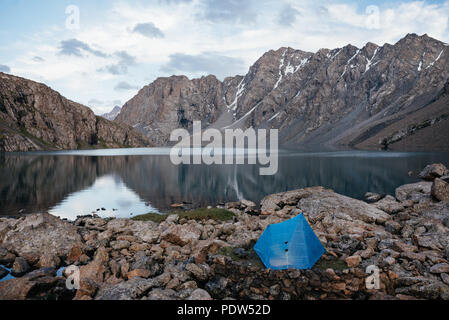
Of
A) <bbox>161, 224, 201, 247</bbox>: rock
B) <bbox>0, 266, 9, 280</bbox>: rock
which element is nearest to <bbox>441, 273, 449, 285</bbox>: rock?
<bbox>161, 224, 201, 247</bbox>: rock

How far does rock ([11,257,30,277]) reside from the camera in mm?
13522

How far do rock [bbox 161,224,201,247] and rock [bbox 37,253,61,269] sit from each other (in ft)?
18.0

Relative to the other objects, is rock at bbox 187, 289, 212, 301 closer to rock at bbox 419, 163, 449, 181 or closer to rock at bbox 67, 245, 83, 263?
rock at bbox 67, 245, 83, 263

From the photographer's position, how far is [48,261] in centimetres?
1434

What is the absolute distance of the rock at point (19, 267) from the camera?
1352cm

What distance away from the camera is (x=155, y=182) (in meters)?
50.0

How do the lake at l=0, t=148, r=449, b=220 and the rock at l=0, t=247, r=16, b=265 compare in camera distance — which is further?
the lake at l=0, t=148, r=449, b=220

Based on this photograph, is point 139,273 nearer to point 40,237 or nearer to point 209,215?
point 40,237

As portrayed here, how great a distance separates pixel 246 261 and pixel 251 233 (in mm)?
3550

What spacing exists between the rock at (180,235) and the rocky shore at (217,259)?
56mm
